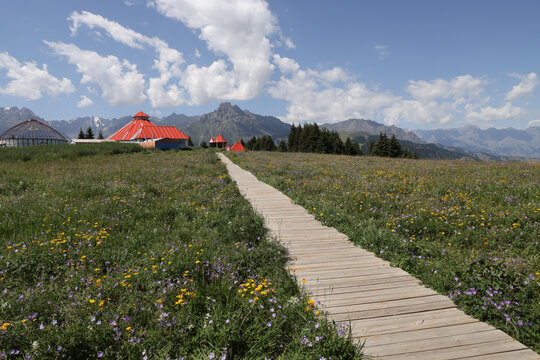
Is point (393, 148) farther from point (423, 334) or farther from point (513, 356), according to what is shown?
point (423, 334)

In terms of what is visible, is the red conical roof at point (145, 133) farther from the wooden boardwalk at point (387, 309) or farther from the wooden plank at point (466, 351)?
the wooden plank at point (466, 351)

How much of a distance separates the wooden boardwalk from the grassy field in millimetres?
452

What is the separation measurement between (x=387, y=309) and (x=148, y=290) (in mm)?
4064

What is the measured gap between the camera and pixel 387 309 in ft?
12.6

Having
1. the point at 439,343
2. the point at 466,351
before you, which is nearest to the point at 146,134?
the point at 439,343

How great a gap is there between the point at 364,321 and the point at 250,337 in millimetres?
1700

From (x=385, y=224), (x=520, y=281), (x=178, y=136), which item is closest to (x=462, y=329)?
(x=520, y=281)

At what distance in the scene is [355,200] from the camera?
32.3ft

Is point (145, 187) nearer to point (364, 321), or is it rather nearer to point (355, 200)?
point (355, 200)

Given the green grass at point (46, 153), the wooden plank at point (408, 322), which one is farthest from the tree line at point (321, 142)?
the wooden plank at point (408, 322)

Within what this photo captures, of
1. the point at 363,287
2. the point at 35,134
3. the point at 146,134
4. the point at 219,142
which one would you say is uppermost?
the point at 35,134

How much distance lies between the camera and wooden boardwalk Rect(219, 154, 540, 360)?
3123 mm

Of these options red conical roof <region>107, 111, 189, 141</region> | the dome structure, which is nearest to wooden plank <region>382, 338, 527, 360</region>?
red conical roof <region>107, 111, 189, 141</region>

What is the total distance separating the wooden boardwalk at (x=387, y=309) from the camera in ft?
10.2
